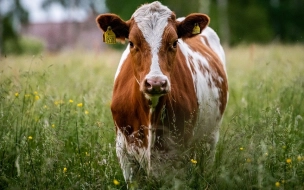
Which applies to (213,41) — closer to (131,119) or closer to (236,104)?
(236,104)

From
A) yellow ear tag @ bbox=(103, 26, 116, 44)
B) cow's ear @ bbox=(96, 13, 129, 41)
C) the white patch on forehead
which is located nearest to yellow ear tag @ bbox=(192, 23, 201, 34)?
the white patch on forehead

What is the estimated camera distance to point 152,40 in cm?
412

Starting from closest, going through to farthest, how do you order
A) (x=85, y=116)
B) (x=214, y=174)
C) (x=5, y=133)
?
(x=214, y=174)
(x=5, y=133)
(x=85, y=116)

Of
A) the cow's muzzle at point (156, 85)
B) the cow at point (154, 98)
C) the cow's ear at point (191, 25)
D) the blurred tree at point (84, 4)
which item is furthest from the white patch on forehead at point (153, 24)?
the blurred tree at point (84, 4)

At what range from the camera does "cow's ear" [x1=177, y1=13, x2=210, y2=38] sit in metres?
4.60

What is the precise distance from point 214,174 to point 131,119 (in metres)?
0.96

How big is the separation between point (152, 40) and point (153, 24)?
0.18 meters

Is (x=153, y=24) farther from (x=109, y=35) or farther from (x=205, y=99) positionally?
(x=205, y=99)

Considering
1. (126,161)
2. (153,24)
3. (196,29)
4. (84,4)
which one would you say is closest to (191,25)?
(196,29)

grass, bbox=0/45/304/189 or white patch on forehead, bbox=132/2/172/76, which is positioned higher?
white patch on forehead, bbox=132/2/172/76

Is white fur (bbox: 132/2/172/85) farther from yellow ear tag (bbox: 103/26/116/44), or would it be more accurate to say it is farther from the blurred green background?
the blurred green background

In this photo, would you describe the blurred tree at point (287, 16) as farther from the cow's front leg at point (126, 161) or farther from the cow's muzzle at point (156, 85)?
the cow's muzzle at point (156, 85)

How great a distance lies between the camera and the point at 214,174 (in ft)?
13.0

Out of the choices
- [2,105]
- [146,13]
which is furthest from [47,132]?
[146,13]
